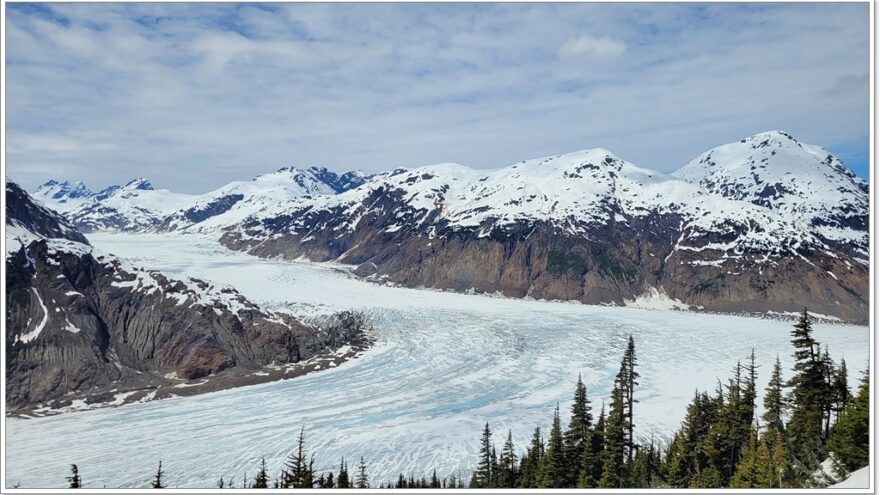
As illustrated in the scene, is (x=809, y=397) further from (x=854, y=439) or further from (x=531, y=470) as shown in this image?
(x=531, y=470)

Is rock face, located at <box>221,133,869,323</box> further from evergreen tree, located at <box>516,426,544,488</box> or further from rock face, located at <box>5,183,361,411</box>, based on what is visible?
evergreen tree, located at <box>516,426,544,488</box>

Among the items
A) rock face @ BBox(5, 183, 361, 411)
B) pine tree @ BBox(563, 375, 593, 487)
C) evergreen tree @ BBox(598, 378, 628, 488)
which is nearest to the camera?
evergreen tree @ BBox(598, 378, 628, 488)

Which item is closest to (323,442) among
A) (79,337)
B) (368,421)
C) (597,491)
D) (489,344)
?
(368,421)

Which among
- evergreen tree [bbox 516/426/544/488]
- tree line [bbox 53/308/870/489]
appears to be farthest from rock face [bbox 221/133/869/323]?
tree line [bbox 53/308/870/489]

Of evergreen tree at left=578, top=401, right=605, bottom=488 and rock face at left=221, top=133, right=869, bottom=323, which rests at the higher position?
rock face at left=221, top=133, right=869, bottom=323

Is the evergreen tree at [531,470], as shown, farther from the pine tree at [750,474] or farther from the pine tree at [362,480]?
the pine tree at [750,474]

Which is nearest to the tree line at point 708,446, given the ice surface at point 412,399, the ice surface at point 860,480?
the ice surface at point 860,480
